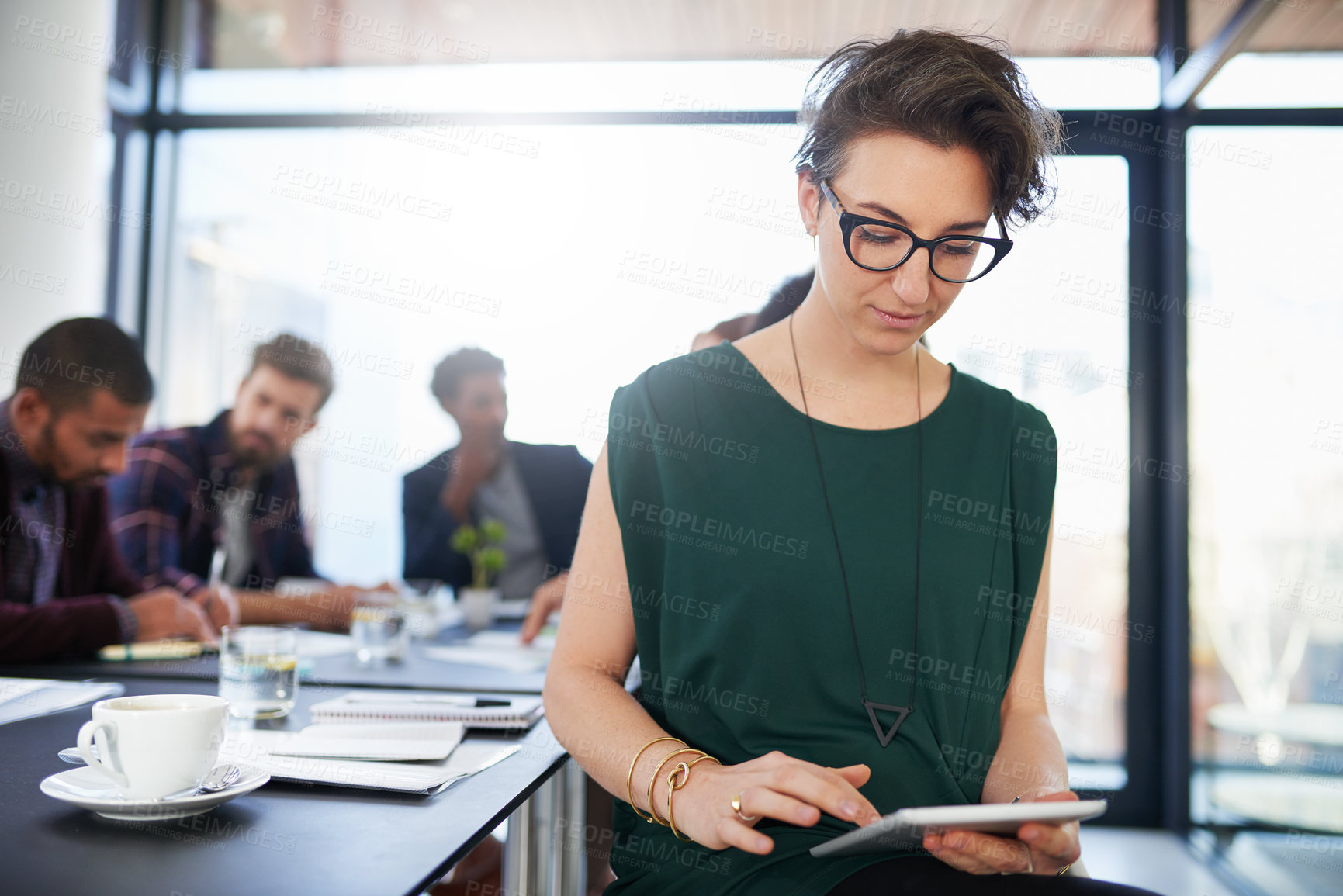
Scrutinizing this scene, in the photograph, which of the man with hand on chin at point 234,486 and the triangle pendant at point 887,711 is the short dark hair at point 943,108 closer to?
the triangle pendant at point 887,711

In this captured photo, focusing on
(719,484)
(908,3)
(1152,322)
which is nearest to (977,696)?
(719,484)

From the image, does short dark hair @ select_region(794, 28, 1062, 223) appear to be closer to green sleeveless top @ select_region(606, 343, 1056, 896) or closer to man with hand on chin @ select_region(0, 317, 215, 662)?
green sleeveless top @ select_region(606, 343, 1056, 896)

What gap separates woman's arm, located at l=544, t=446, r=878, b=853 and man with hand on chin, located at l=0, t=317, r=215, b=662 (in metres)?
1.18

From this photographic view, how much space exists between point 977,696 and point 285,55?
13.1 feet

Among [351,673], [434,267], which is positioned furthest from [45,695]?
[434,267]

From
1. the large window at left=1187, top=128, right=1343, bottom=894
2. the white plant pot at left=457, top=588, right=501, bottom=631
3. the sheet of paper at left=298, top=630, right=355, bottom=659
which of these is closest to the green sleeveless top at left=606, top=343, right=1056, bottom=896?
the sheet of paper at left=298, top=630, right=355, bottom=659

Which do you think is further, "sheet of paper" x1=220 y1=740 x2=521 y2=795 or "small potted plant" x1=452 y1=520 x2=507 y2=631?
"small potted plant" x1=452 y1=520 x2=507 y2=631

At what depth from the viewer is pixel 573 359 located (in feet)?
13.3

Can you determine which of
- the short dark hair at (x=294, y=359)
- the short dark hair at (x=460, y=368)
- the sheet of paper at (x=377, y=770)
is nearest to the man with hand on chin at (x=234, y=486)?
the short dark hair at (x=294, y=359)

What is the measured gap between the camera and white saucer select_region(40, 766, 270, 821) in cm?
85

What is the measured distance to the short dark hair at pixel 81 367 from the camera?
85.5 inches

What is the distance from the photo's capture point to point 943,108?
1.05 meters

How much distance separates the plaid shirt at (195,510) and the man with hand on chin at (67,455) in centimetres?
45

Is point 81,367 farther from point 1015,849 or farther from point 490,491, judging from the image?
point 1015,849
